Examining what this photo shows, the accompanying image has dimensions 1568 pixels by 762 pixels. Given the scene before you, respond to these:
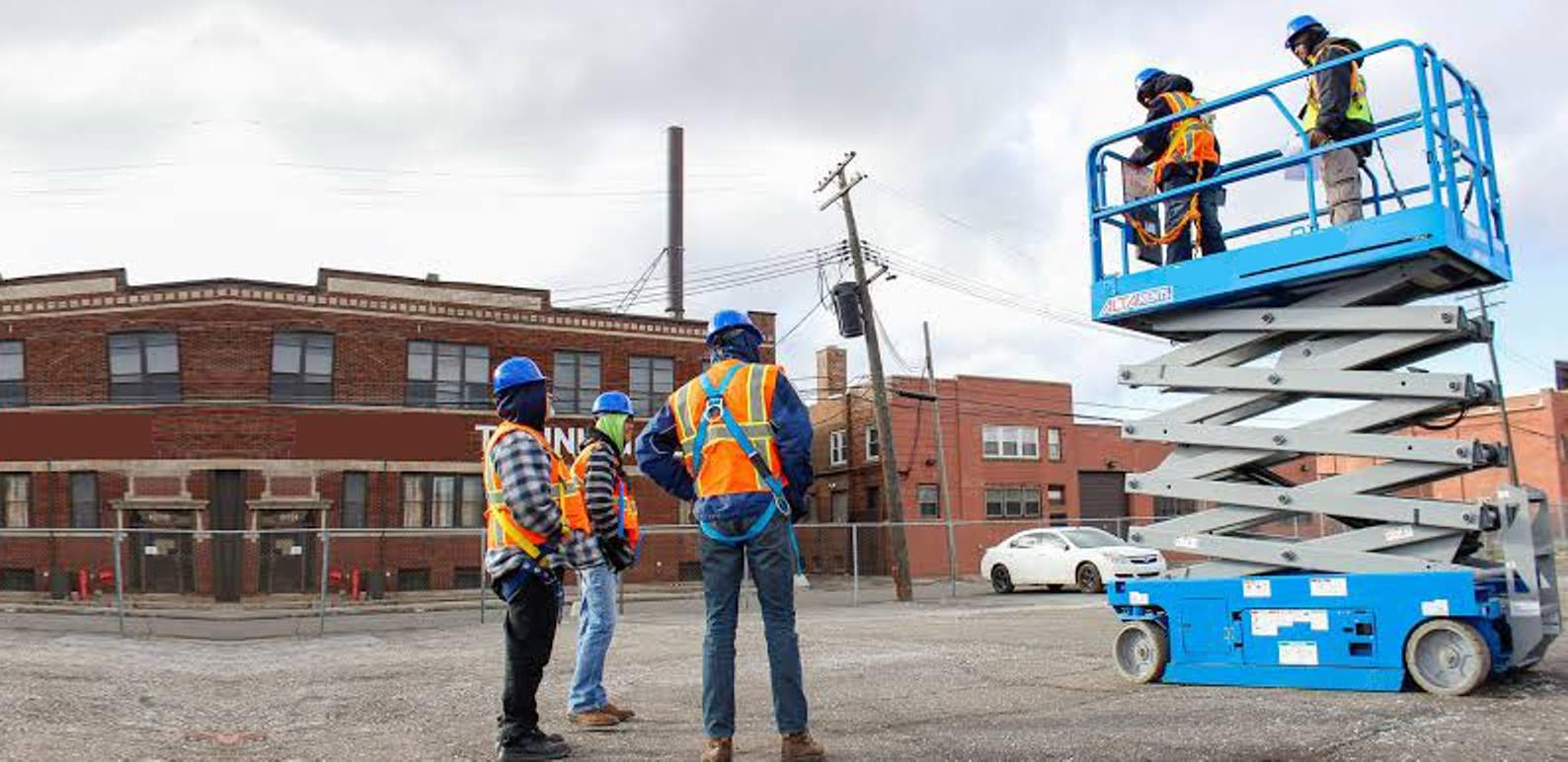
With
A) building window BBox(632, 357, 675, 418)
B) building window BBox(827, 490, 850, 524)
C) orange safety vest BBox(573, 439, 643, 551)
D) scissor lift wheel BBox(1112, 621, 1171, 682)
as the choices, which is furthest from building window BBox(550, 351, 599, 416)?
scissor lift wheel BBox(1112, 621, 1171, 682)

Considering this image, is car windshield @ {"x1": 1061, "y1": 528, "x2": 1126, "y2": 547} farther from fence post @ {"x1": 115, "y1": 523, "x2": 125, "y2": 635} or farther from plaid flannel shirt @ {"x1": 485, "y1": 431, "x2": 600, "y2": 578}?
plaid flannel shirt @ {"x1": 485, "y1": 431, "x2": 600, "y2": 578}

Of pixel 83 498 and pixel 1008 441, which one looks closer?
pixel 83 498

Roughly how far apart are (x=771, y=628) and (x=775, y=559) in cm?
33

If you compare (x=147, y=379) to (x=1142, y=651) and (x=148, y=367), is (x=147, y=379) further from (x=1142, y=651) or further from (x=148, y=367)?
(x=1142, y=651)

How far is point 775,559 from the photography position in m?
5.23

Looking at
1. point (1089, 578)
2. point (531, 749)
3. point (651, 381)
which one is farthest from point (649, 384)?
point (531, 749)

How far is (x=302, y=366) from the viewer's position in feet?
102

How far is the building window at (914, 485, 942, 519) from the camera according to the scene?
132 ft

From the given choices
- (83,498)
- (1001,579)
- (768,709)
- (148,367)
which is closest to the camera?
(768,709)

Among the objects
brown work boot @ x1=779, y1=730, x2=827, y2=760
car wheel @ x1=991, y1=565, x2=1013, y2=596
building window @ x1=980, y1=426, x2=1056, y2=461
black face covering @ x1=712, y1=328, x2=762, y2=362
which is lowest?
car wheel @ x1=991, y1=565, x2=1013, y2=596

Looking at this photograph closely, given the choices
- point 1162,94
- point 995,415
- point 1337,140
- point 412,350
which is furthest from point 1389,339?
point 995,415

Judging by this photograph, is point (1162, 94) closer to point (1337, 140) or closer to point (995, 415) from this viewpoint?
point (1337, 140)

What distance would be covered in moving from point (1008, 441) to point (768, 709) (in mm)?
36561

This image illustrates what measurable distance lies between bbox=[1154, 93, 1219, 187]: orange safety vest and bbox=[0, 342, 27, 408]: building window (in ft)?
114
